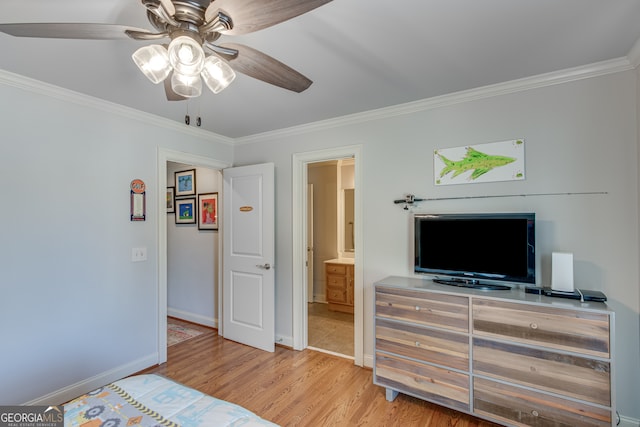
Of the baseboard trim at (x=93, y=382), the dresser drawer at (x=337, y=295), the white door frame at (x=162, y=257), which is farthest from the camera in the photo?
the dresser drawer at (x=337, y=295)

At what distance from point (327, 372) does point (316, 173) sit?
326 cm

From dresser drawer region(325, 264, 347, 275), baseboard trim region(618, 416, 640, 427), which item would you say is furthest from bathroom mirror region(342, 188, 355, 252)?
baseboard trim region(618, 416, 640, 427)

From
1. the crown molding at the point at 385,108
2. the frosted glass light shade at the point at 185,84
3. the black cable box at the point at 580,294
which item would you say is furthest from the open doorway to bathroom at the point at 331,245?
the frosted glass light shade at the point at 185,84

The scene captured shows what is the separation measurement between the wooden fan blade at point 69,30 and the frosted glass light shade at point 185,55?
16 centimetres

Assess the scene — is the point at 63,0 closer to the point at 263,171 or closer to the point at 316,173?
the point at 263,171

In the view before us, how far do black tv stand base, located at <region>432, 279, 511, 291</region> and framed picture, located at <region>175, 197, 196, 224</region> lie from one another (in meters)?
3.24

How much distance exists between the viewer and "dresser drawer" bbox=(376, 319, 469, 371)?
2.08 m

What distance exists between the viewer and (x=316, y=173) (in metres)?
5.29

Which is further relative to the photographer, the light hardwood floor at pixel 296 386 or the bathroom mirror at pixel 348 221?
the bathroom mirror at pixel 348 221

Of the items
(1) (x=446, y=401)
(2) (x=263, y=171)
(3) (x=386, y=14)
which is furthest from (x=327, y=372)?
(3) (x=386, y=14)

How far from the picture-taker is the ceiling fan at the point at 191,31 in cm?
106

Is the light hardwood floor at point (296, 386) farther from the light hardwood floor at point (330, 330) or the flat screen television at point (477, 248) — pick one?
the flat screen television at point (477, 248)

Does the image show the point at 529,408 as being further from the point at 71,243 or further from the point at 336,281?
the point at 71,243

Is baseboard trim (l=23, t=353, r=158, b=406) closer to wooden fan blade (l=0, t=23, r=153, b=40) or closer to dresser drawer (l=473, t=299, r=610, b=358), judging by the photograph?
wooden fan blade (l=0, t=23, r=153, b=40)
